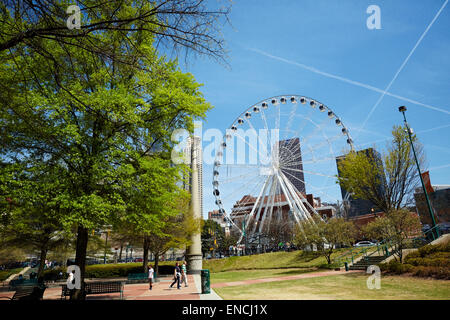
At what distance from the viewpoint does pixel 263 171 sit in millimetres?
37656

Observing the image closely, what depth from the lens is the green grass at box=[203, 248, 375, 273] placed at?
90.1ft

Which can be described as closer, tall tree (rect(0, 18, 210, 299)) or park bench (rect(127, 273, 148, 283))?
tall tree (rect(0, 18, 210, 299))

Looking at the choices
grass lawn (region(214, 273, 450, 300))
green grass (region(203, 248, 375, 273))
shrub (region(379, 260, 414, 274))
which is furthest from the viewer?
green grass (region(203, 248, 375, 273))

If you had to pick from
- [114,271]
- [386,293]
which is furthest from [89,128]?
[114,271]

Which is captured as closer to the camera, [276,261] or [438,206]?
[276,261]

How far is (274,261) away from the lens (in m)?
31.5

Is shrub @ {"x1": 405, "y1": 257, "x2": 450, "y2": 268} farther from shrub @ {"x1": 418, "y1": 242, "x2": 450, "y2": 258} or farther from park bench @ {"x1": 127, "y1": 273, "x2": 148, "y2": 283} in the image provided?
park bench @ {"x1": 127, "y1": 273, "x2": 148, "y2": 283}

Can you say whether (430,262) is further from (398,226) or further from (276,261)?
(276,261)

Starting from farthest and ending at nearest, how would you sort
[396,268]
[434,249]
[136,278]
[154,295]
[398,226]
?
[136,278], [398,226], [434,249], [396,268], [154,295]

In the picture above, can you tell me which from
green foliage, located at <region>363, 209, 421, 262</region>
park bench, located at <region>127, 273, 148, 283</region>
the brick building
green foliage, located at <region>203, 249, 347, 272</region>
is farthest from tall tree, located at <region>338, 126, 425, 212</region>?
the brick building

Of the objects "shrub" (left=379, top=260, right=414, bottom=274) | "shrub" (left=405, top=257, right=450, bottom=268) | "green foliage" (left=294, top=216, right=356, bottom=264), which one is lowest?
"shrub" (left=379, top=260, right=414, bottom=274)
